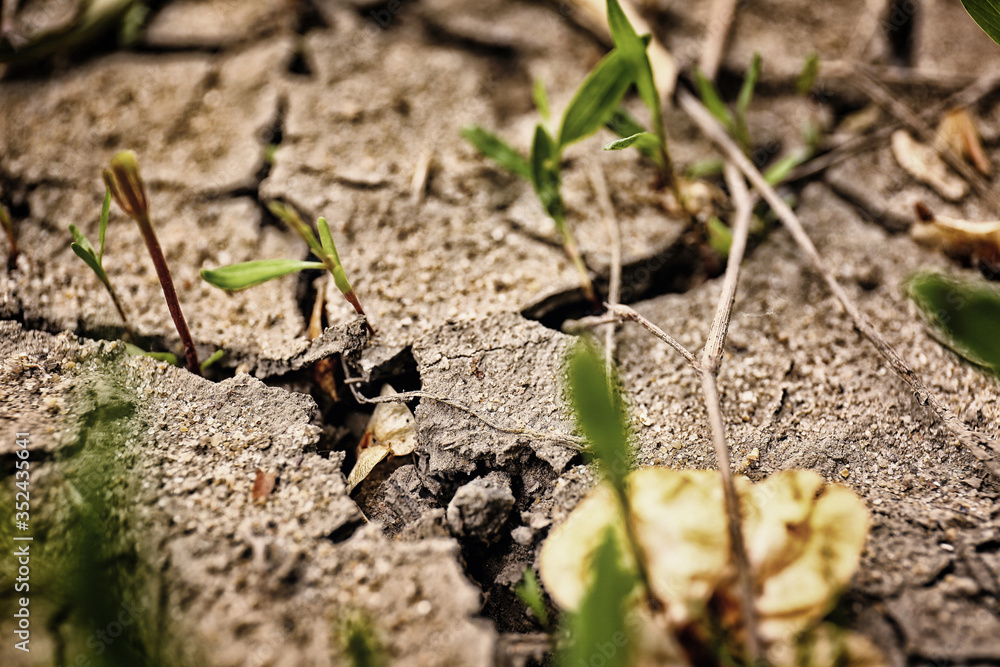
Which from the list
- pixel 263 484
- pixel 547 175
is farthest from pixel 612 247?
pixel 263 484

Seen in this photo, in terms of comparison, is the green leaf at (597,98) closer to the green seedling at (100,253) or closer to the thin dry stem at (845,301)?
the thin dry stem at (845,301)

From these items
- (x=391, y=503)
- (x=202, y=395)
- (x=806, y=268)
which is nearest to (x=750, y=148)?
(x=806, y=268)

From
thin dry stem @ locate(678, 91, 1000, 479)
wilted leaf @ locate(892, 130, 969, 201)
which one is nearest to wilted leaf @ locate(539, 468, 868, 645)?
thin dry stem @ locate(678, 91, 1000, 479)

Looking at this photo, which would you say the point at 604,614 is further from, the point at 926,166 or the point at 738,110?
the point at 926,166

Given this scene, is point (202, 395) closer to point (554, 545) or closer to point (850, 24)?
point (554, 545)

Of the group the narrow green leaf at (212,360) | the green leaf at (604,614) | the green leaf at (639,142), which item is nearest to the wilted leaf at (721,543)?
the green leaf at (604,614)
